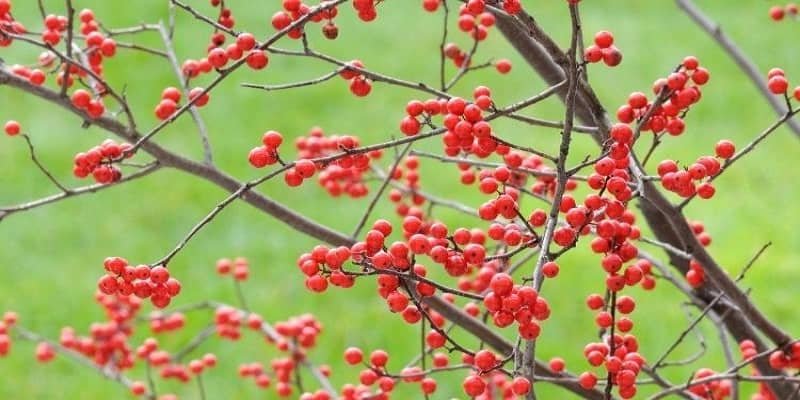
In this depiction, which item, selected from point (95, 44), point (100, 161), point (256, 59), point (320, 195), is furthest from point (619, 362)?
point (320, 195)

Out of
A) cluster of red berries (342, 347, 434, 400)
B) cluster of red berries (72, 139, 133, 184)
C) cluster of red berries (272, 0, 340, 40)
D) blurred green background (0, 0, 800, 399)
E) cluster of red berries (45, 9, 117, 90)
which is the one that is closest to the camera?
cluster of red berries (272, 0, 340, 40)

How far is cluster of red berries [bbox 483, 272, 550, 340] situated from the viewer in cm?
106

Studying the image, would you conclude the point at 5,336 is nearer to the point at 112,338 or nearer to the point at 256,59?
the point at 112,338

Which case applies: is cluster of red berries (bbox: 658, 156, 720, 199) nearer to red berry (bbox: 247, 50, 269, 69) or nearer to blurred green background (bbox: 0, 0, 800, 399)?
red berry (bbox: 247, 50, 269, 69)

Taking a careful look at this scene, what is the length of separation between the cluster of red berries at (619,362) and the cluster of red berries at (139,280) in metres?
0.51

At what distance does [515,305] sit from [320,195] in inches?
140

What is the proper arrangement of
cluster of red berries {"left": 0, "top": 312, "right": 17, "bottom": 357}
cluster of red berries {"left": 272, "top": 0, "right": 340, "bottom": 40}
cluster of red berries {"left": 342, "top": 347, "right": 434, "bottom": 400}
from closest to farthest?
1. cluster of red berries {"left": 272, "top": 0, "right": 340, "bottom": 40}
2. cluster of red berries {"left": 342, "top": 347, "right": 434, "bottom": 400}
3. cluster of red berries {"left": 0, "top": 312, "right": 17, "bottom": 357}

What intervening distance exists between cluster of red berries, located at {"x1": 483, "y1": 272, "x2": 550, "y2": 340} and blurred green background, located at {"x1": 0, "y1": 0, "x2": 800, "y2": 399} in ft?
7.31

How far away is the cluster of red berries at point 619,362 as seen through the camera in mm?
1264

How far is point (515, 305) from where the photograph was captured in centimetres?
107

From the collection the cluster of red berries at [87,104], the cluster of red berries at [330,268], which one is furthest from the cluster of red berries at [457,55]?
the cluster of red berries at [330,268]

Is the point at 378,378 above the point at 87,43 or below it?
below

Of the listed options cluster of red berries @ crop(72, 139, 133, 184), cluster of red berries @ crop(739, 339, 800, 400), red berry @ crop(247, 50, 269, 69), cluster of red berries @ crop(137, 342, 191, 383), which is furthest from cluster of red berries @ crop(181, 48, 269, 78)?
cluster of red berries @ crop(137, 342, 191, 383)

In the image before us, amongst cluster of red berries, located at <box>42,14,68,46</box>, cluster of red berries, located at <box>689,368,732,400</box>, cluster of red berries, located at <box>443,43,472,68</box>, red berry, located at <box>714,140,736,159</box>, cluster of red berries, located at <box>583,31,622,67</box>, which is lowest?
cluster of red berries, located at <box>689,368,732,400</box>
